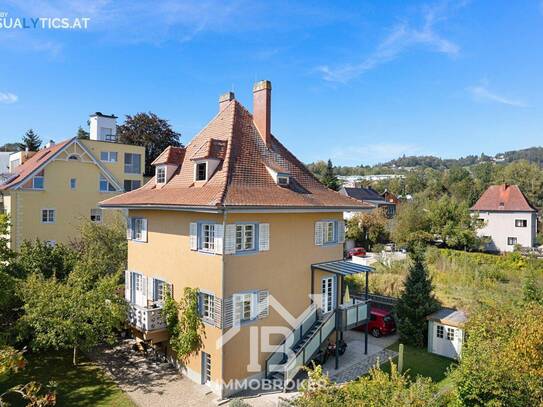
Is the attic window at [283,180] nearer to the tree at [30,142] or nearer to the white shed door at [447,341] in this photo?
the white shed door at [447,341]

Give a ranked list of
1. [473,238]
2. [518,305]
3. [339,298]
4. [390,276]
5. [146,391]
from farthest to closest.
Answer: [473,238], [390,276], [339,298], [518,305], [146,391]

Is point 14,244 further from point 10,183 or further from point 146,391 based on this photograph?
point 146,391

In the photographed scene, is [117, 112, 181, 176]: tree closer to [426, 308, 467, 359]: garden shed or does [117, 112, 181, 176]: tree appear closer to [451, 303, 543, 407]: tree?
[426, 308, 467, 359]: garden shed

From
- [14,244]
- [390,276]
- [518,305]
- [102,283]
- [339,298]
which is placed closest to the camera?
[102,283]

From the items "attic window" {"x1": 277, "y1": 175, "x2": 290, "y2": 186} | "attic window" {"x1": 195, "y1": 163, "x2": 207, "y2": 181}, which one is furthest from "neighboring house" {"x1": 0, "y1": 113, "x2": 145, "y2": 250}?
"attic window" {"x1": 277, "y1": 175, "x2": 290, "y2": 186}

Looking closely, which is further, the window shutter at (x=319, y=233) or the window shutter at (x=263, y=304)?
the window shutter at (x=319, y=233)

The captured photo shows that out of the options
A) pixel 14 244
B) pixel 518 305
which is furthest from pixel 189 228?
pixel 14 244

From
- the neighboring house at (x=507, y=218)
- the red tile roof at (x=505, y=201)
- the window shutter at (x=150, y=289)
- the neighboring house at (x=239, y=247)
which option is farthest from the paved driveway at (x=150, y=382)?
the red tile roof at (x=505, y=201)
